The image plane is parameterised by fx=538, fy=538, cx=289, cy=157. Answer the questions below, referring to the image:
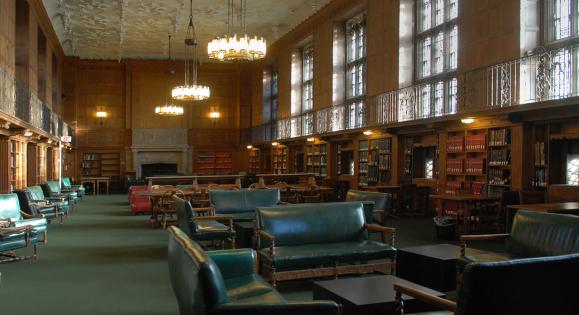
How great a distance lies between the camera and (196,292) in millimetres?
2732

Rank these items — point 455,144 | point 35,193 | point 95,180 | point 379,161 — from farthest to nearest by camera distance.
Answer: point 95,180, point 379,161, point 35,193, point 455,144

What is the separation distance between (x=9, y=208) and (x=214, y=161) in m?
16.3

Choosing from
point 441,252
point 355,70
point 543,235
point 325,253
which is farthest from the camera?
point 355,70

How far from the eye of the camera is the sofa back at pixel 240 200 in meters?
7.62

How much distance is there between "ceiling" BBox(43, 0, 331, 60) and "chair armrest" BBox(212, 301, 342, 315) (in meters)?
13.6

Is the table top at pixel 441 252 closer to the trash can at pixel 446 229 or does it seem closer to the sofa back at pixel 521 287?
the sofa back at pixel 521 287

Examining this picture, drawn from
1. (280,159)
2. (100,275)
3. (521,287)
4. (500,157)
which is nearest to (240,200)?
(100,275)

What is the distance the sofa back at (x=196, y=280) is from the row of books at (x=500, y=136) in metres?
7.19

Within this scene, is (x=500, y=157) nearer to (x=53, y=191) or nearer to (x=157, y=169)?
(x=53, y=191)

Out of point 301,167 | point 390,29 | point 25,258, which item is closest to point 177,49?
point 301,167

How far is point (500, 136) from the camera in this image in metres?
9.16

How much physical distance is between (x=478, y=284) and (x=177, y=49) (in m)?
20.4

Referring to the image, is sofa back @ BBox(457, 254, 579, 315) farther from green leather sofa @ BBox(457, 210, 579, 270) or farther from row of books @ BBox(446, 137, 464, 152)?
row of books @ BBox(446, 137, 464, 152)

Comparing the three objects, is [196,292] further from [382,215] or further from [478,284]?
[382,215]
